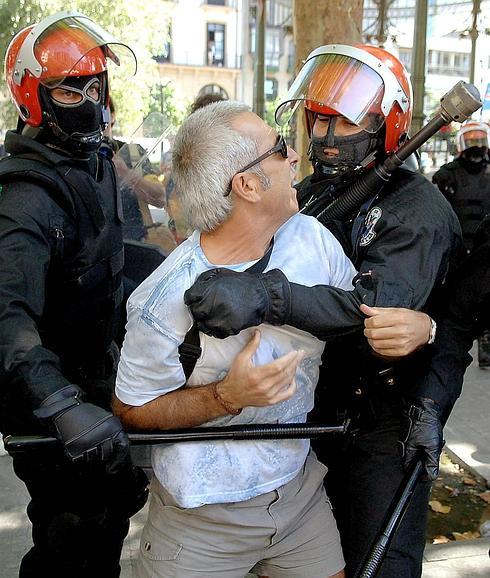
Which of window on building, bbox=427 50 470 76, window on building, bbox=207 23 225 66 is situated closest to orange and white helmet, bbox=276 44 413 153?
window on building, bbox=207 23 225 66

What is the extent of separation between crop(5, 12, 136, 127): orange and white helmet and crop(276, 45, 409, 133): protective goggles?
745 millimetres

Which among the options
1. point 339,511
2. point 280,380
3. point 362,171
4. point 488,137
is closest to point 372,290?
point 280,380

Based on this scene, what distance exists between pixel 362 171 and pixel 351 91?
0.79 ft

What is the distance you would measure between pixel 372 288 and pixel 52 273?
1.02 m

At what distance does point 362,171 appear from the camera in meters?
2.27

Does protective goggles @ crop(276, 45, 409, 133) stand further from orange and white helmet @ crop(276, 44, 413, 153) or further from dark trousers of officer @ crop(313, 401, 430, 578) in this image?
dark trousers of officer @ crop(313, 401, 430, 578)

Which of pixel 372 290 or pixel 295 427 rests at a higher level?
pixel 372 290

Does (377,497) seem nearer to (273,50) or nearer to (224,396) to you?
(224,396)

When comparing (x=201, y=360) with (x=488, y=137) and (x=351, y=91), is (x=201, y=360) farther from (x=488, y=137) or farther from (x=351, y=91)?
(x=488, y=137)

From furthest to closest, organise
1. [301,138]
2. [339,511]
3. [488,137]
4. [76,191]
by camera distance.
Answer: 1. [488,137]
2. [301,138]
3. [76,191]
4. [339,511]

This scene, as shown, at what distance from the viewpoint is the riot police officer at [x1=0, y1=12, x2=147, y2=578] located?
2.21 meters

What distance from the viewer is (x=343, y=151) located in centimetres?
223

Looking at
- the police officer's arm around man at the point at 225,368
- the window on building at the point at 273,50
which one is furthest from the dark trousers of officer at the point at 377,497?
the window on building at the point at 273,50

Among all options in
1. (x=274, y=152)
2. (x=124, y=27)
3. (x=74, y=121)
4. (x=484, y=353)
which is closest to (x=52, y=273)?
(x=74, y=121)
